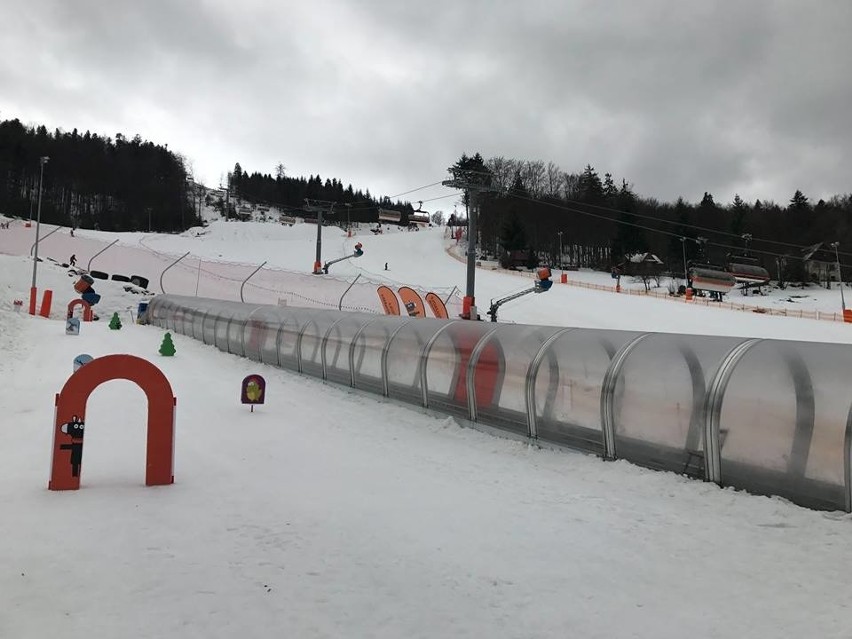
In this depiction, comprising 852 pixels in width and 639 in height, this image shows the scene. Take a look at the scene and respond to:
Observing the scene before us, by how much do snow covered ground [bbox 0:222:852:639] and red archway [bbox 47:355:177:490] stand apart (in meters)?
0.19

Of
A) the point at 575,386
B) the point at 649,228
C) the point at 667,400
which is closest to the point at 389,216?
the point at 649,228

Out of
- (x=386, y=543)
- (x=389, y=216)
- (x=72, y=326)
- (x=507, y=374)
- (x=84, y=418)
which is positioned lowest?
(x=386, y=543)

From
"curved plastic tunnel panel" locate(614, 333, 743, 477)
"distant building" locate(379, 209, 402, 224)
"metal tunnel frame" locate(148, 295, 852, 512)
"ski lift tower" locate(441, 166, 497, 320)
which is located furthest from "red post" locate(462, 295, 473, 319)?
"distant building" locate(379, 209, 402, 224)

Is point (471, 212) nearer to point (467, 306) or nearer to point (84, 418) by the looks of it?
point (467, 306)

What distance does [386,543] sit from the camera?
456cm

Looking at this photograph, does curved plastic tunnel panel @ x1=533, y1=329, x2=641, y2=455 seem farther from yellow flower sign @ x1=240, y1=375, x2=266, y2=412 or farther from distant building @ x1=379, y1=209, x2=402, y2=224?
distant building @ x1=379, y1=209, x2=402, y2=224

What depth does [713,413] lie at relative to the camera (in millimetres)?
6055

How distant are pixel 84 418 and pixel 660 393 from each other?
6.40 metres

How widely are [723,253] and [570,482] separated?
94064mm

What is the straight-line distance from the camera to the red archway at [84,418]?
534cm

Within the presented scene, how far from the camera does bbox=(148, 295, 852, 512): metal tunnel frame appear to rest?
17.5 ft

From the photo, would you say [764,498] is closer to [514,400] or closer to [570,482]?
[570,482]

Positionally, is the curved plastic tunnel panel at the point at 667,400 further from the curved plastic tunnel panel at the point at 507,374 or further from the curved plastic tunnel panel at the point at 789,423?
the curved plastic tunnel panel at the point at 507,374

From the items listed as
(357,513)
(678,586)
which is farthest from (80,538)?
(678,586)
